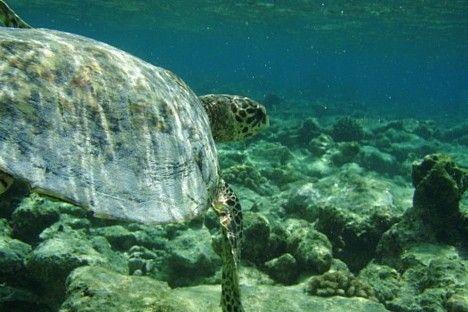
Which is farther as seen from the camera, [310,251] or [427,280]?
[310,251]

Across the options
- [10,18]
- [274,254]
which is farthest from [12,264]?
[274,254]

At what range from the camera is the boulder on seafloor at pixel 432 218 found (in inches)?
240

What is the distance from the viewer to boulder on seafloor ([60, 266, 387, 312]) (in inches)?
129

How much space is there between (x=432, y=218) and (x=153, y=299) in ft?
15.4

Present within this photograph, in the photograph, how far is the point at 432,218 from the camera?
20.5ft

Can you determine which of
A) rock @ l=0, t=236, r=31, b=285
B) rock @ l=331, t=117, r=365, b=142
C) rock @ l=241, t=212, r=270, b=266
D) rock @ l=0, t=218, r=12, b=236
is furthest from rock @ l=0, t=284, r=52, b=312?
rock @ l=331, t=117, r=365, b=142

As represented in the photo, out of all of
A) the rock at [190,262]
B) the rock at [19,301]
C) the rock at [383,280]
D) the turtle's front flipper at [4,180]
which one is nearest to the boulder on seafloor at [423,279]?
the rock at [383,280]

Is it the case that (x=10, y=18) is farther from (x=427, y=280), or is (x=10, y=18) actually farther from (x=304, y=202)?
(x=427, y=280)

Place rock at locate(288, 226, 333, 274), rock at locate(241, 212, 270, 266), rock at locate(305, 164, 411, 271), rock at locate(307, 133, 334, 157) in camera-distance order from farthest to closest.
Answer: rock at locate(307, 133, 334, 157), rock at locate(305, 164, 411, 271), rock at locate(241, 212, 270, 266), rock at locate(288, 226, 333, 274)

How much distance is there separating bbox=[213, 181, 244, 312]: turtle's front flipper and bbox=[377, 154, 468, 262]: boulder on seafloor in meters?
3.13

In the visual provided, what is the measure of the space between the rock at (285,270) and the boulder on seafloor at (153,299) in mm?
919

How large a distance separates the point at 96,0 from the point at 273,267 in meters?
34.4

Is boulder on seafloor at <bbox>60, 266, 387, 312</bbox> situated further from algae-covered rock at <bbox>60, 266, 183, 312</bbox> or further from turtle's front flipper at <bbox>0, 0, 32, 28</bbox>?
turtle's front flipper at <bbox>0, 0, 32, 28</bbox>

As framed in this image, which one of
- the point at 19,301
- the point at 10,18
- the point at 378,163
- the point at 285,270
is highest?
the point at 10,18
